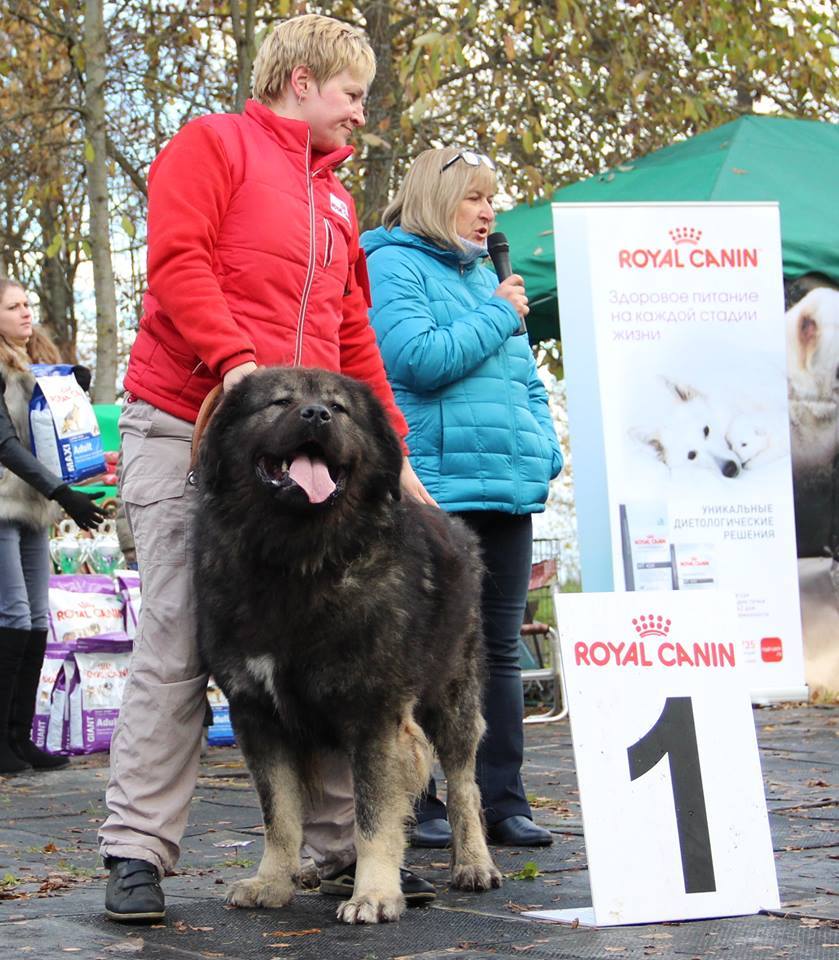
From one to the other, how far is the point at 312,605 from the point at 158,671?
1.51 feet

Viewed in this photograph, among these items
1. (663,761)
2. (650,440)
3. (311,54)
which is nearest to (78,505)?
(650,440)

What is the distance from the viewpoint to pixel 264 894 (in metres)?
3.71

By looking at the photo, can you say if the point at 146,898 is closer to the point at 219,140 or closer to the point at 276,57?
the point at 219,140

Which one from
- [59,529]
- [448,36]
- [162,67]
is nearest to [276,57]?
[448,36]

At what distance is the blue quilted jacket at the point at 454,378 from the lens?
4.69 m

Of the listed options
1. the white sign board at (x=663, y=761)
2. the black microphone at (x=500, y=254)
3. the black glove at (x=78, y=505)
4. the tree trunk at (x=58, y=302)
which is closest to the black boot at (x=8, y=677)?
the black glove at (x=78, y=505)

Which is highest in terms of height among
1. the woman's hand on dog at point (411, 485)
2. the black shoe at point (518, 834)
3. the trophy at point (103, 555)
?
Answer: the woman's hand on dog at point (411, 485)

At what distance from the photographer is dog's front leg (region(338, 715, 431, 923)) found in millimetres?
3549

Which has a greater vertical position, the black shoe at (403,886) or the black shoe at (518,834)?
the black shoe at (403,886)

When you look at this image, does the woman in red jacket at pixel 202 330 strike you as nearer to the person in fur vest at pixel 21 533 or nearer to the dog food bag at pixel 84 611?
the person in fur vest at pixel 21 533

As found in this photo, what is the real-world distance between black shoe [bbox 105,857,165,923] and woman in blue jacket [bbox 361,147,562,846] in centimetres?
142

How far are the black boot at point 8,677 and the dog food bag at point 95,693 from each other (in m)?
0.66

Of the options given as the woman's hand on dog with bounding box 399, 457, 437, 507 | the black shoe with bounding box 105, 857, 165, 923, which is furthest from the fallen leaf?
the woman's hand on dog with bounding box 399, 457, 437, 507

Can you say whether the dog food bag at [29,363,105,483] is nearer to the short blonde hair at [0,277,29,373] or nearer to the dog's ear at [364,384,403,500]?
the short blonde hair at [0,277,29,373]
